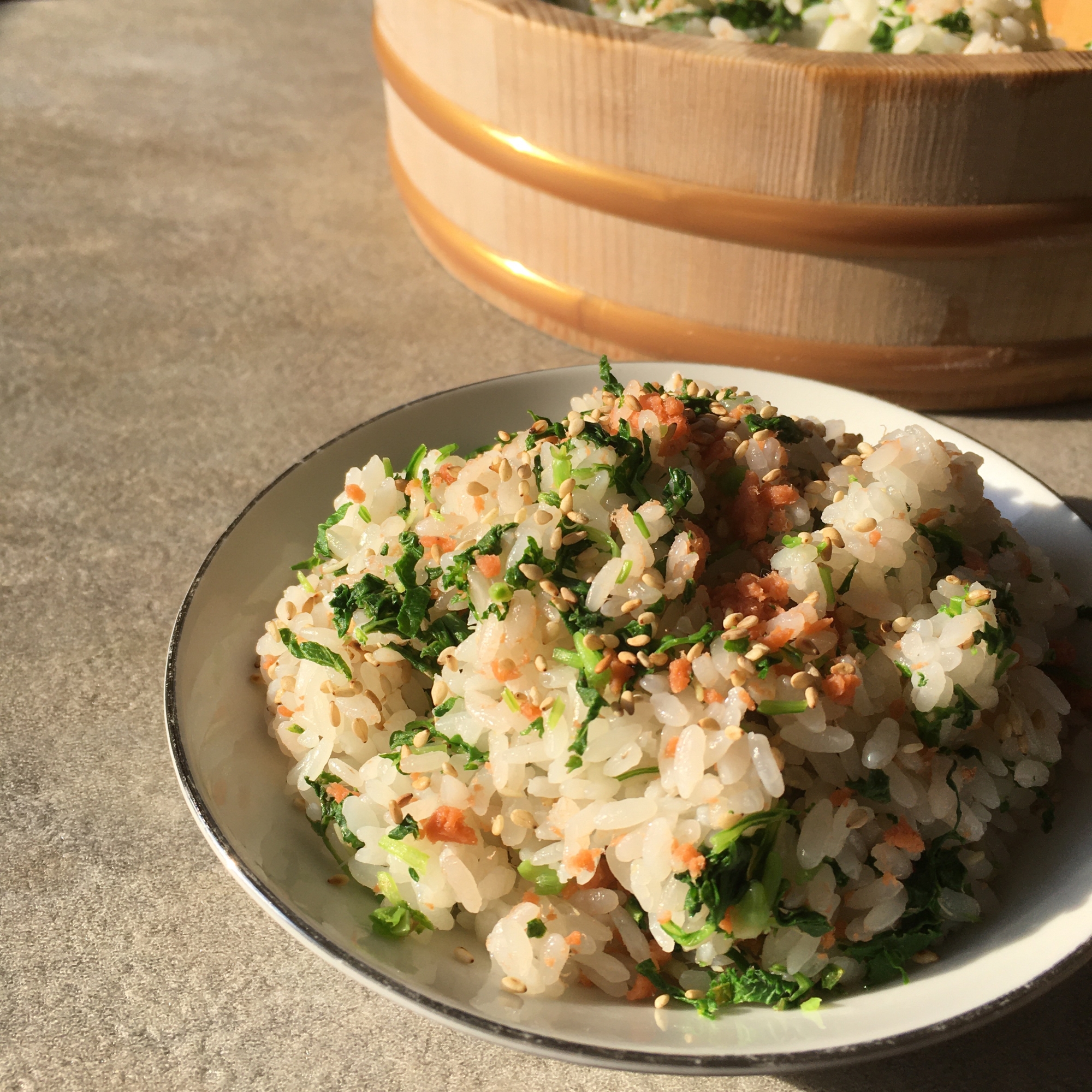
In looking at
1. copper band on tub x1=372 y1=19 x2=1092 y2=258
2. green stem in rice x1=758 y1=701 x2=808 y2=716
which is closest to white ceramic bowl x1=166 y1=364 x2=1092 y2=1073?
green stem in rice x1=758 y1=701 x2=808 y2=716

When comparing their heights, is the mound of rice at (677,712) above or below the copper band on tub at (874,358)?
above

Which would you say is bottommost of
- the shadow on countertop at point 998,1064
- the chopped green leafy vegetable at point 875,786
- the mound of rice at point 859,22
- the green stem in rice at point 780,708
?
the shadow on countertop at point 998,1064

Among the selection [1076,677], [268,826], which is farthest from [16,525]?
[1076,677]

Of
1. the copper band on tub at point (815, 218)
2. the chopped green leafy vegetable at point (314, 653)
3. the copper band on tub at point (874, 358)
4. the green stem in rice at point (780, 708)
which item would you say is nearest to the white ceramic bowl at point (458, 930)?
the chopped green leafy vegetable at point (314, 653)

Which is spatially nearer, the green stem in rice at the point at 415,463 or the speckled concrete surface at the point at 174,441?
the speckled concrete surface at the point at 174,441

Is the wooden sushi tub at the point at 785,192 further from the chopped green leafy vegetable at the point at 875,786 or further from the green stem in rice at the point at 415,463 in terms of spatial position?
the chopped green leafy vegetable at the point at 875,786

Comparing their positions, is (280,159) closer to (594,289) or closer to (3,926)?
(594,289)
